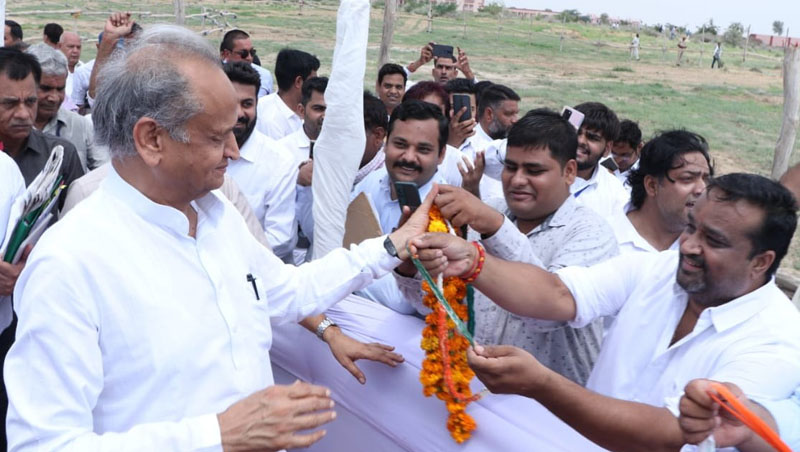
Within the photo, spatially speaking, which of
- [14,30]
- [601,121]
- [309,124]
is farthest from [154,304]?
[14,30]

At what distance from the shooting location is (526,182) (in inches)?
130

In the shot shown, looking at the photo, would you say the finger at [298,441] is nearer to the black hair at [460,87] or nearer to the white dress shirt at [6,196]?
the white dress shirt at [6,196]

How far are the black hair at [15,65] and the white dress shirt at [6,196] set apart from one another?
95 centimetres

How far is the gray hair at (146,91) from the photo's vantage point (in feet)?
6.44

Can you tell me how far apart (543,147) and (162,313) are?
1992mm

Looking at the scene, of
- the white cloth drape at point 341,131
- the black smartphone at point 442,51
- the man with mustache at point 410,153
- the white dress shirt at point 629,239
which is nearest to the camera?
the white cloth drape at point 341,131

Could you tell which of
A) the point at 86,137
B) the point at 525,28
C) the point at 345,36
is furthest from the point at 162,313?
the point at 525,28

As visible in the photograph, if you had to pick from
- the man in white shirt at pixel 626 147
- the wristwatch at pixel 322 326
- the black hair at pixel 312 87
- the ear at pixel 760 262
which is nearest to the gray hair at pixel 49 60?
the black hair at pixel 312 87

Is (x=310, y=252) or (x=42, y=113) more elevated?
(x=42, y=113)

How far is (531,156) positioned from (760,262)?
1.15m

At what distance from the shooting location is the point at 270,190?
172 inches

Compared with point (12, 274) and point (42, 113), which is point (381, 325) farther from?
point (42, 113)

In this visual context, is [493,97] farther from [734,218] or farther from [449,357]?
[734,218]

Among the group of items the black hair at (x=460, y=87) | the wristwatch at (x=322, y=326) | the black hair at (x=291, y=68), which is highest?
the black hair at (x=291, y=68)
